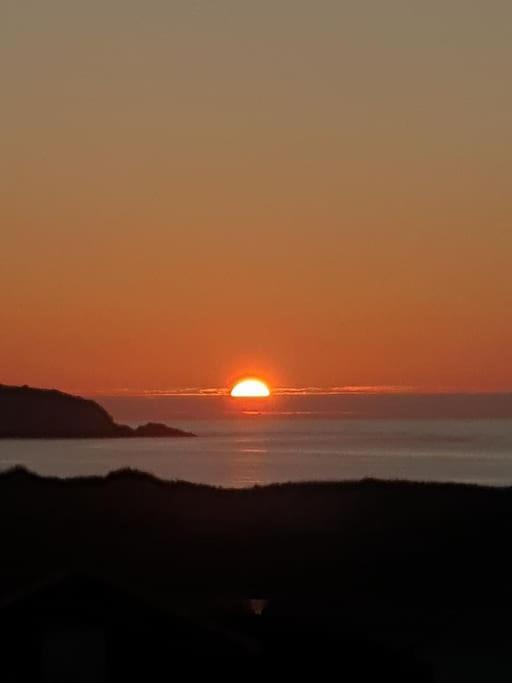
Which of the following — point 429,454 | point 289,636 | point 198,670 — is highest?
point 429,454

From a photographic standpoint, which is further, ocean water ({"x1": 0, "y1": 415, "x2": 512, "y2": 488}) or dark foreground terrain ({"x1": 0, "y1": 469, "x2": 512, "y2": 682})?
ocean water ({"x1": 0, "y1": 415, "x2": 512, "y2": 488})

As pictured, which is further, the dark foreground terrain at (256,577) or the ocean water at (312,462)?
the ocean water at (312,462)

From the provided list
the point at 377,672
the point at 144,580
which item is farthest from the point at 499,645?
the point at 377,672

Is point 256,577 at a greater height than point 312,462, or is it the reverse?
point 312,462

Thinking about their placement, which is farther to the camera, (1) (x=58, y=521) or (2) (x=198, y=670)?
(1) (x=58, y=521)

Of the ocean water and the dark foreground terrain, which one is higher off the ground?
the ocean water

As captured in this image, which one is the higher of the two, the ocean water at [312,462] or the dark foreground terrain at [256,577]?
the ocean water at [312,462]

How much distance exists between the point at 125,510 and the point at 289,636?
22466 mm

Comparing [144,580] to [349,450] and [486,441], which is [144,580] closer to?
[349,450]

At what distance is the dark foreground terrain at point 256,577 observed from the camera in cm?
1405

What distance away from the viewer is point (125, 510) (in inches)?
1506

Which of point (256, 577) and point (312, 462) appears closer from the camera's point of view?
point (256, 577)

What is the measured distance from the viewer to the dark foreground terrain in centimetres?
1405

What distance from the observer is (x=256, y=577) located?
32.2m
